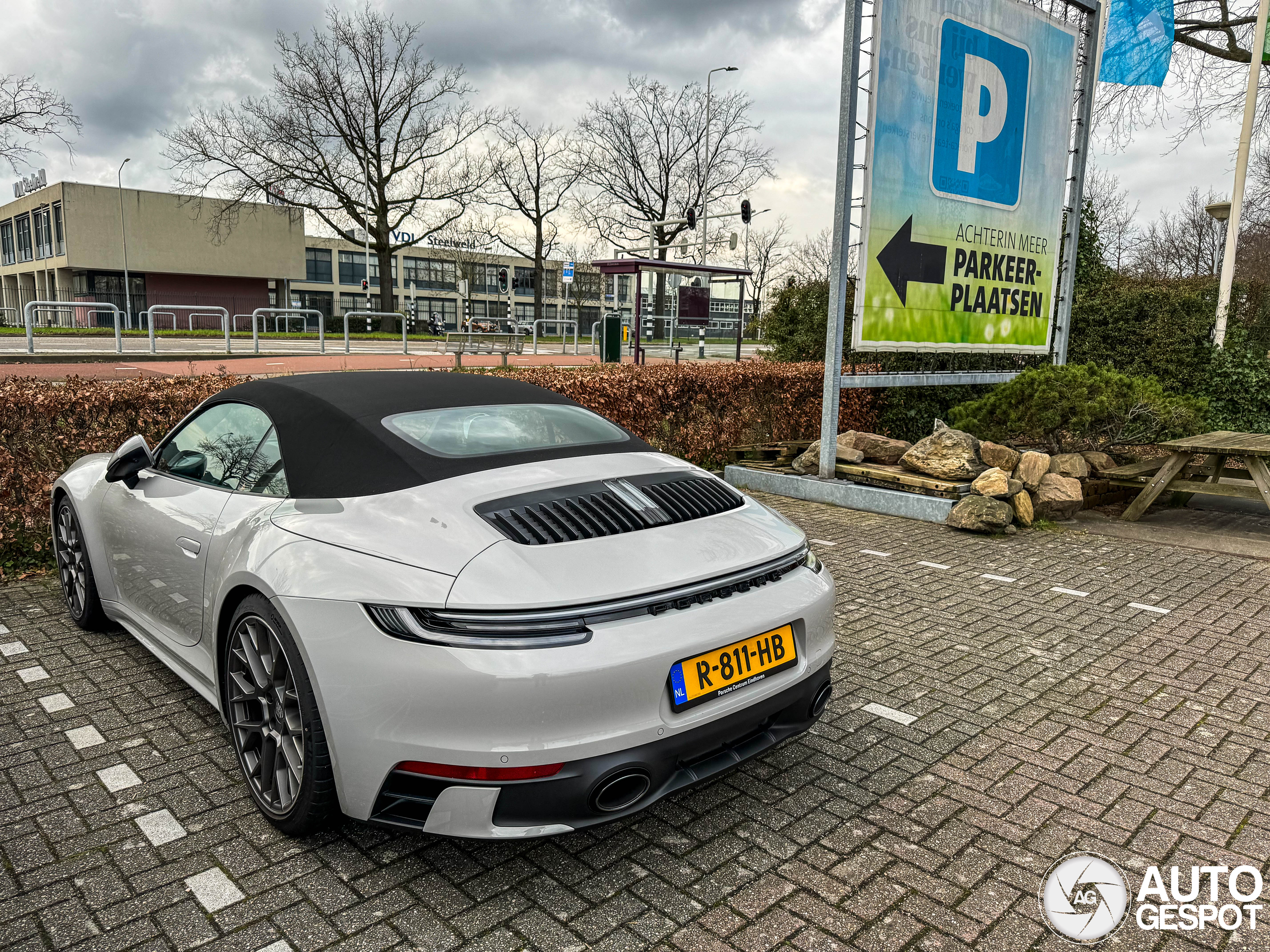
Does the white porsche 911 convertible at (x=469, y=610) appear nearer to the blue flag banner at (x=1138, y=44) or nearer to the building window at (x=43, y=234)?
the blue flag banner at (x=1138, y=44)

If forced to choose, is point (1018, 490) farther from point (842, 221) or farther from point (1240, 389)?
point (1240, 389)

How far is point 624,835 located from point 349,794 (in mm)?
893

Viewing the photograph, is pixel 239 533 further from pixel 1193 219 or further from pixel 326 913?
pixel 1193 219

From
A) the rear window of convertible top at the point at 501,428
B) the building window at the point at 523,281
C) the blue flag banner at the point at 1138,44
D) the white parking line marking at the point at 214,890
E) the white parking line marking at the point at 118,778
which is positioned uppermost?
the building window at the point at 523,281

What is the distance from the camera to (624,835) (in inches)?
108

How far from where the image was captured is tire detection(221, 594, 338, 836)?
2443 millimetres

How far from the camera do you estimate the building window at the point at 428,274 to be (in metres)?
82.2

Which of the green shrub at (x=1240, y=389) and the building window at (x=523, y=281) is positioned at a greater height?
the building window at (x=523, y=281)

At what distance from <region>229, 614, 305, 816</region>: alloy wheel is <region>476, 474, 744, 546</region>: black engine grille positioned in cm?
79

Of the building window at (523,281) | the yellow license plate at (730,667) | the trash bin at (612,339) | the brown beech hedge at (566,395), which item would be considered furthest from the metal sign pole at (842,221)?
the building window at (523,281)

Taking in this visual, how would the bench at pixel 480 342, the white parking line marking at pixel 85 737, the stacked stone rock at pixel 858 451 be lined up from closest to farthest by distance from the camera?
the white parking line marking at pixel 85 737
the stacked stone rock at pixel 858 451
the bench at pixel 480 342

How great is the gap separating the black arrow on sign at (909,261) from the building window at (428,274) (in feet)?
253

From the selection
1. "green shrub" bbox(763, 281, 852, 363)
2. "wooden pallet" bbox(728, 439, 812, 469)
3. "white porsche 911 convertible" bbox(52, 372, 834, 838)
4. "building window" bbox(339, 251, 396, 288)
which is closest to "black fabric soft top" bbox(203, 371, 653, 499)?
"white porsche 911 convertible" bbox(52, 372, 834, 838)

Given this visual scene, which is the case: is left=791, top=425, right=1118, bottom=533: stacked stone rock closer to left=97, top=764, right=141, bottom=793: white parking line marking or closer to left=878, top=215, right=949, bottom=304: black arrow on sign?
left=878, top=215, right=949, bottom=304: black arrow on sign
